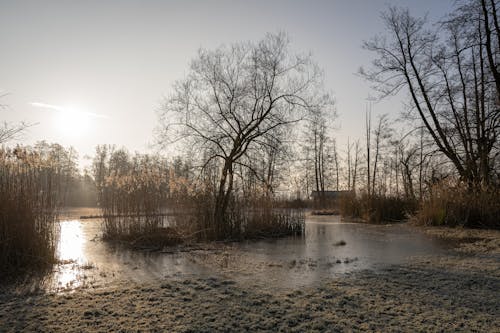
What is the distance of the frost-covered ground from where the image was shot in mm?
2928

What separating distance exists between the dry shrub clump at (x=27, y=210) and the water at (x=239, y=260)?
472 millimetres

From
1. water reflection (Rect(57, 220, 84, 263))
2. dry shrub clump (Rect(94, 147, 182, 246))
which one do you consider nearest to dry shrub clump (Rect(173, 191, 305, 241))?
dry shrub clump (Rect(94, 147, 182, 246))

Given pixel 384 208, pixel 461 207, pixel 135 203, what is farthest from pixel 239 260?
pixel 384 208

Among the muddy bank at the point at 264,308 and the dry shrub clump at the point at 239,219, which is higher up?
the dry shrub clump at the point at 239,219

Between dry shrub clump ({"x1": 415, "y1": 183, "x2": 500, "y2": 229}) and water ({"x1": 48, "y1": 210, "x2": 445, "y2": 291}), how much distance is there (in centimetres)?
350

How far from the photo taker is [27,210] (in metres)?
5.19

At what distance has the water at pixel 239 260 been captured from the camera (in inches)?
185

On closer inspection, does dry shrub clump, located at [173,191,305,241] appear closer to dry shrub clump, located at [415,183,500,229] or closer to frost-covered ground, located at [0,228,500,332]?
frost-covered ground, located at [0,228,500,332]

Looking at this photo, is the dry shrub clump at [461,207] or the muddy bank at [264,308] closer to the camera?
the muddy bank at [264,308]

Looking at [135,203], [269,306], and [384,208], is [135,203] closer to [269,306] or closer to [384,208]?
[269,306]

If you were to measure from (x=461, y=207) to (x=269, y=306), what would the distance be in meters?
10.6

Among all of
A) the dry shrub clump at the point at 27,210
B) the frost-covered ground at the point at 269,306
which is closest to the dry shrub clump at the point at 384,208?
the frost-covered ground at the point at 269,306

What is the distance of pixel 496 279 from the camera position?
14.5 ft

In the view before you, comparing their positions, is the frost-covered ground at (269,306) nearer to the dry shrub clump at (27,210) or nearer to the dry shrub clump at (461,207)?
the dry shrub clump at (27,210)
